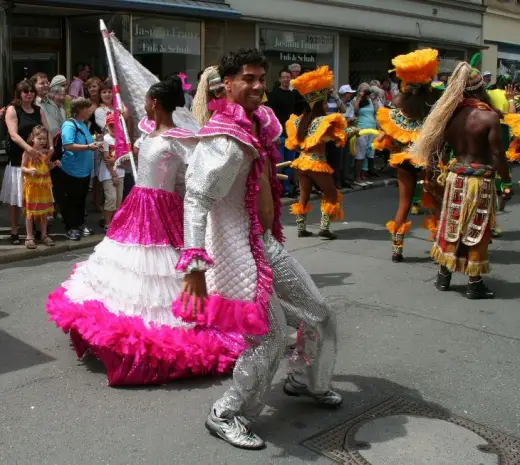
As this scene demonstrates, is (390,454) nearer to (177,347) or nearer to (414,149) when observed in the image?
(177,347)

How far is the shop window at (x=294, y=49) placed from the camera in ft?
53.5

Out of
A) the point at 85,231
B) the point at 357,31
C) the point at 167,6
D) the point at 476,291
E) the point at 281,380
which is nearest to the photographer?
the point at 281,380

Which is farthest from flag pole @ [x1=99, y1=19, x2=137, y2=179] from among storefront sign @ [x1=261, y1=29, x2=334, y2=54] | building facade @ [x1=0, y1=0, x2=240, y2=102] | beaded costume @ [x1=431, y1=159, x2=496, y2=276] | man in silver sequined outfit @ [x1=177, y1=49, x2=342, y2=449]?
storefront sign @ [x1=261, y1=29, x2=334, y2=54]

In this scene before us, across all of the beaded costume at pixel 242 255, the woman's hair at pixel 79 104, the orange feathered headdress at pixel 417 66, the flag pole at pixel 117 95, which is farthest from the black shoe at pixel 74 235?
the beaded costume at pixel 242 255

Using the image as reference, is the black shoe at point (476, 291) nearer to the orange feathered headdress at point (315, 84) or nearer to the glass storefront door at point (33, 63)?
the orange feathered headdress at point (315, 84)

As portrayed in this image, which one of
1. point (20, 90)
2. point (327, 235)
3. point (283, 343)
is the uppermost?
point (20, 90)

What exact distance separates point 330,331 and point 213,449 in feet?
2.78

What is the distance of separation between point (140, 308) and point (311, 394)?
1.24 m

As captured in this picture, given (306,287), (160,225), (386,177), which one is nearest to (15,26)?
(386,177)

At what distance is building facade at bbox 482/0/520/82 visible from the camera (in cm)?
2391

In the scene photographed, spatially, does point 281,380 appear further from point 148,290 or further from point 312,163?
point 312,163

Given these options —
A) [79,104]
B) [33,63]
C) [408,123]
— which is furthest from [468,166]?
[33,63]

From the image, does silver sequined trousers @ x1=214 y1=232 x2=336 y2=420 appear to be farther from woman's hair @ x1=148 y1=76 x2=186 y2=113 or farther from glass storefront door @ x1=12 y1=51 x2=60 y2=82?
glass storefront door @ x1=12 y1=51 x2=60 y2=82

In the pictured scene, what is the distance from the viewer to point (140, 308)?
187 inches
